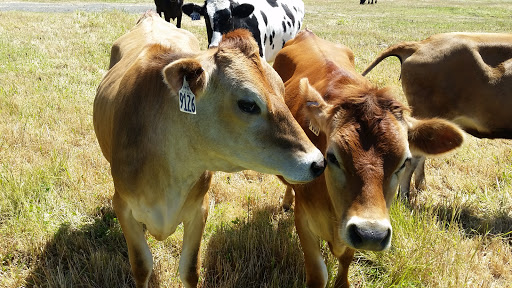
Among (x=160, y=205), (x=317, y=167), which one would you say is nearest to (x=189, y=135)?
(x=160, y=205)

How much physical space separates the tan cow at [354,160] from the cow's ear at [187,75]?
35.3 inches

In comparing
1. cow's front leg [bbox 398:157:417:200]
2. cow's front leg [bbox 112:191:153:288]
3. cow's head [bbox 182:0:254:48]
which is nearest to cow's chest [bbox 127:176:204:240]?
cow's front leg [bbox 112:191:153:288]

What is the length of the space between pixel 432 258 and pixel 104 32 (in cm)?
1174

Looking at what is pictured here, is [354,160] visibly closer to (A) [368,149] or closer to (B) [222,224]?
(A) [368,149]

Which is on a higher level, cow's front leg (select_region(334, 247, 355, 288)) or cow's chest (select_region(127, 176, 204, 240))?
cow's chest (select_region(127, 176, 204, 240))

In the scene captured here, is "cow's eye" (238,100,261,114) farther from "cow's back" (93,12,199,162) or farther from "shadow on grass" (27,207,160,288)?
"shadow on grass" (27,207,160,288)

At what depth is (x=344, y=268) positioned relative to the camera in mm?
3164

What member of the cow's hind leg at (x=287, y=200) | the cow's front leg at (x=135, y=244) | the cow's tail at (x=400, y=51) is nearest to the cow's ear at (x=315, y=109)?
the cow's front leg at (x=135, y=244)

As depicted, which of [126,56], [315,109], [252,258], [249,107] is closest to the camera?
[249,107]

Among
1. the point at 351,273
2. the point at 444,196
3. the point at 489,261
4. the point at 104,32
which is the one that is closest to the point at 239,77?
the point at 351,273

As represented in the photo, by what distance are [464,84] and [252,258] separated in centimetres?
348

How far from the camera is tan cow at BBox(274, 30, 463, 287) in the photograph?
2.37 m

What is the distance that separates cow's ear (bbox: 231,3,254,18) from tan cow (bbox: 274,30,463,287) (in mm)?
4102

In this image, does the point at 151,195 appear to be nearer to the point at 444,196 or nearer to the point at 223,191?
the point at 223,191
